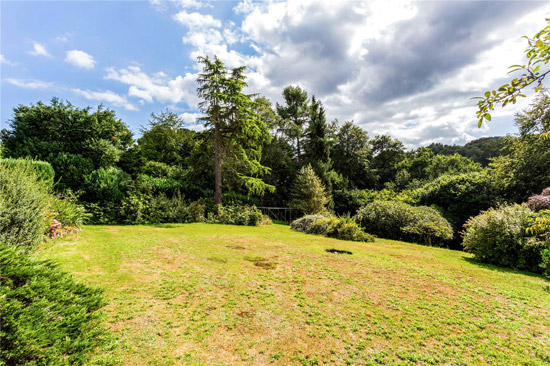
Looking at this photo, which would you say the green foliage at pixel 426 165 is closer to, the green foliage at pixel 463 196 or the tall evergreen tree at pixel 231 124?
the green foliage at pixel 463 196

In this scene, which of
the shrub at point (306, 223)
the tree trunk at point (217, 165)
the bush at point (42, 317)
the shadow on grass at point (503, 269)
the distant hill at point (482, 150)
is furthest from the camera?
the distant hill at point (482, 150)

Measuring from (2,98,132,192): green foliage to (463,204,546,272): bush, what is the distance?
17.2 metres

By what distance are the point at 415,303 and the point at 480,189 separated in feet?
61.9

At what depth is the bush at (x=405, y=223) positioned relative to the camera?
1194 cm

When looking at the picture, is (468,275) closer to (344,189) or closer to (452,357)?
(452,357)

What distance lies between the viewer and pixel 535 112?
15688 mm

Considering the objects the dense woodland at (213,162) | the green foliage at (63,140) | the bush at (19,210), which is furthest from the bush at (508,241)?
the green foliage at (63,140)

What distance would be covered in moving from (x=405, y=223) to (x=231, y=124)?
517 inches

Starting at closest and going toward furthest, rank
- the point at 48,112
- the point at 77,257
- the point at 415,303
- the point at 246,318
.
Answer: the point at 246,318
the point at 415,303
the point at 77,257
the point at 48,112

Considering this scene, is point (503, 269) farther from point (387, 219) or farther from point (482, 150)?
point (482, 150)

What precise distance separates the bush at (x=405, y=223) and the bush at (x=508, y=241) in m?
4.08

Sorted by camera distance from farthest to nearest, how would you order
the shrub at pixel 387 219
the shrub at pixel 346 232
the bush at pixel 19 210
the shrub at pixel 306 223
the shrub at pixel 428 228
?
the shrub at pixel 387 219 < the shrub at pixel 306 223 < the shrub at pixel 428 228 < the shrub at pixel 346 232 < the bush at pixel 19 210

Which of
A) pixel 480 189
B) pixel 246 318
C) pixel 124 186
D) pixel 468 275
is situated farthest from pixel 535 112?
pixel 124 186

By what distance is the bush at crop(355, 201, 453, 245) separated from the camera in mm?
11938
